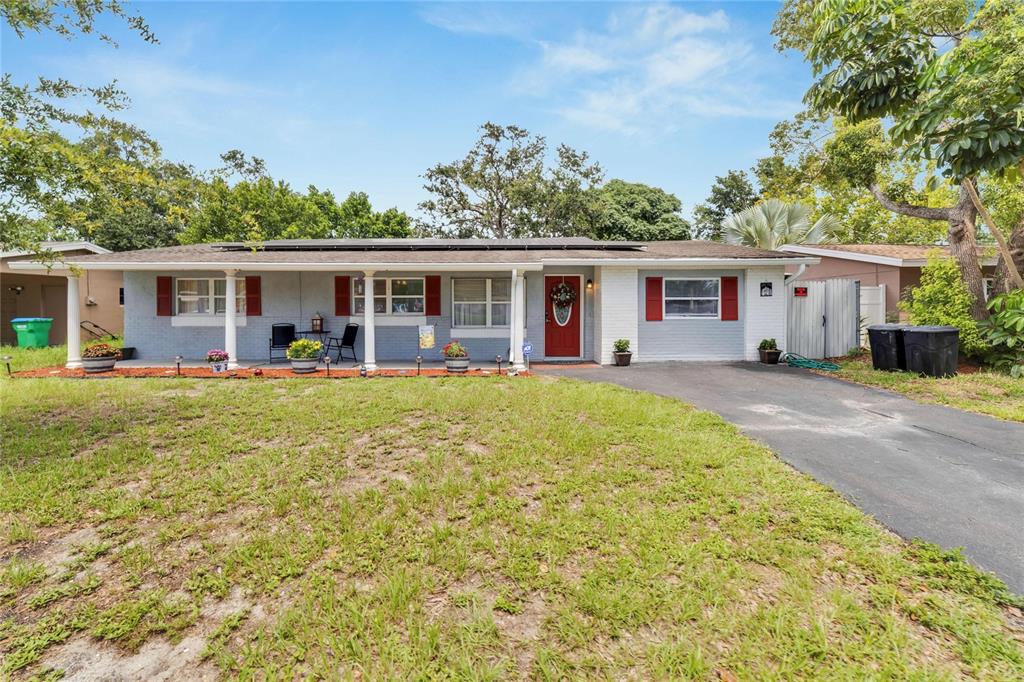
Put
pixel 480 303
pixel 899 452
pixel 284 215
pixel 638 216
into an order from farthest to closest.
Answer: pixel 638 216 < pixel 284 215 < pixel 480 303 < pixel 899 452

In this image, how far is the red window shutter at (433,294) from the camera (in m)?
Answer: 10.0

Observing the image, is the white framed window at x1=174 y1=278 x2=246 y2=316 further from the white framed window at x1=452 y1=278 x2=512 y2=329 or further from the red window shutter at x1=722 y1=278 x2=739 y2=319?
the red window shutter at x1=722 y1=278 x2=739 y2=319

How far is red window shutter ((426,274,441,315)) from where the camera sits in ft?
32.9

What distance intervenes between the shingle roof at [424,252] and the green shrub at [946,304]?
2683 mm

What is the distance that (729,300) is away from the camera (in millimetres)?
9984

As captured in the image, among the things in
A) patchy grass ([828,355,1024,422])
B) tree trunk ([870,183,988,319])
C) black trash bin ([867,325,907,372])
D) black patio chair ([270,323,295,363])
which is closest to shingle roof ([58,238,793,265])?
black patio chair ([270,323,295,363])

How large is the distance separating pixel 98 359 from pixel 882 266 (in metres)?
20.0

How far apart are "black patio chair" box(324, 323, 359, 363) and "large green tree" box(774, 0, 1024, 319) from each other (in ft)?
35.4

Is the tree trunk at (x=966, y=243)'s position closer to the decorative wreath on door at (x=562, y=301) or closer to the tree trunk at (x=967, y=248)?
the tree trunk at (x=967, y=248)

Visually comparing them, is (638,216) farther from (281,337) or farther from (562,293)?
(281,337)

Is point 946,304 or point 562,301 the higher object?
point 562,301

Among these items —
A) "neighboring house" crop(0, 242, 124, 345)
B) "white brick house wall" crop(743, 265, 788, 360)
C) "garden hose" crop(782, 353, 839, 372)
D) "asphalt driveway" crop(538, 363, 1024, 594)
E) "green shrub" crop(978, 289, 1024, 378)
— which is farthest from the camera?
"neighboring house" crop(0, 242, 124, 345)

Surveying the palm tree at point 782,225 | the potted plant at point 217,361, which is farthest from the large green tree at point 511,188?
the potted plant at point 217,361

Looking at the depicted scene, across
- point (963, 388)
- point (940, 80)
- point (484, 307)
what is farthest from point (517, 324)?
point (940, 80)
